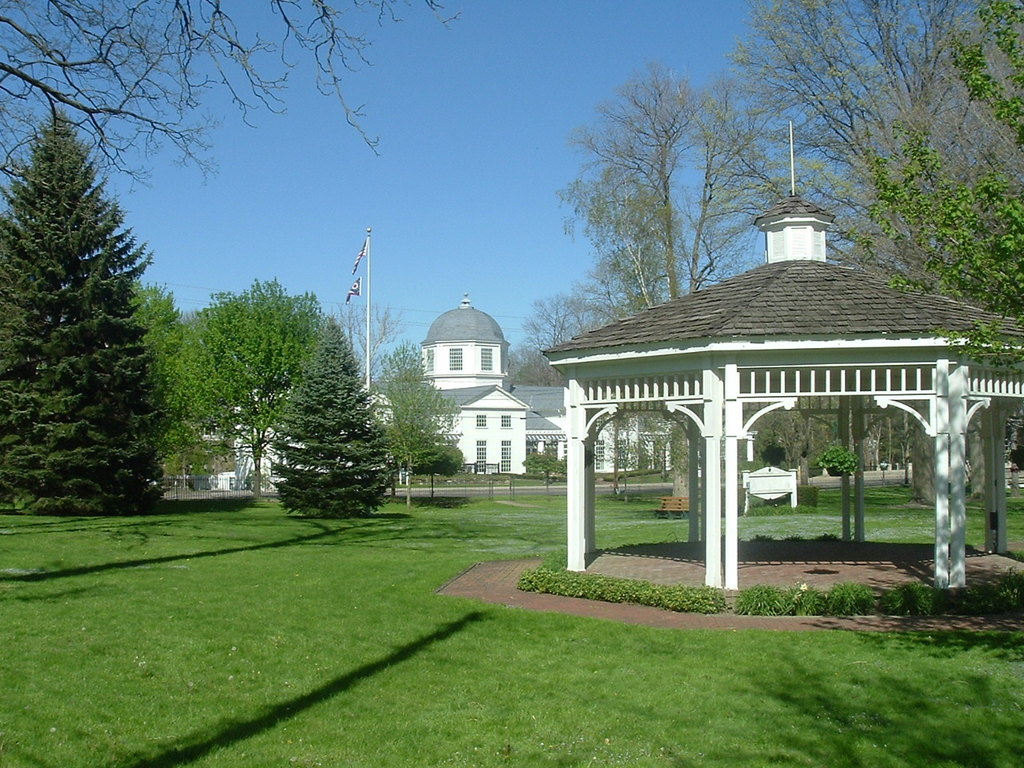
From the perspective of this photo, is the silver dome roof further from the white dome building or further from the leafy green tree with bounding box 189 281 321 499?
the leafy green tree with bounding box 189 281 321 499

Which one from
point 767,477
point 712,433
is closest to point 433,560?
point 712,433

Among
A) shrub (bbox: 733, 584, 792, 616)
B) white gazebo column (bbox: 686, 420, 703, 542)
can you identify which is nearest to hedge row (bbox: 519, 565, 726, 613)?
shrub (bbox: 733, 584, 792, 616)

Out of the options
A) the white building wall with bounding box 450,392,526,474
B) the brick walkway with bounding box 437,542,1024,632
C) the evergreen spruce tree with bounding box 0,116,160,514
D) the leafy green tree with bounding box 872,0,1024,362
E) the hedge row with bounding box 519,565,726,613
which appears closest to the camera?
the leafy green tree with bounding box 872,0,1024,362

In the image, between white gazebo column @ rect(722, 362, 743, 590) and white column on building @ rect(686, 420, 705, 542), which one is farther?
white column on building @ rect(686, 420, 705, 542)

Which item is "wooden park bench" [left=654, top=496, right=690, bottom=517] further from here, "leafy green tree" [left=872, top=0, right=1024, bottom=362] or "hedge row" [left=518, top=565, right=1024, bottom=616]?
"leafy green tree" [left=872, top=0, right=1024, bottom=362]

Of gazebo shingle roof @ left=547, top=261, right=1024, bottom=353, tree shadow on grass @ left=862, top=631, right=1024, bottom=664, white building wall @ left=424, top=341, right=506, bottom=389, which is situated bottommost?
tree shadow on grass @ left=862, top=631, right=1024, bottom=664

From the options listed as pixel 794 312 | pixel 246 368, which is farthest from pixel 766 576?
pixel 246 368

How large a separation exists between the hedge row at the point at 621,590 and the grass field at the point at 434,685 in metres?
1.28

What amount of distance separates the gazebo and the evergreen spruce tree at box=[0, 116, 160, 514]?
61.7 feet

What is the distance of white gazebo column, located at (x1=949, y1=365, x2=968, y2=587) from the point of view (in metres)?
12.4

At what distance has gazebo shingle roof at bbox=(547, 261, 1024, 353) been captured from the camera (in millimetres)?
12445

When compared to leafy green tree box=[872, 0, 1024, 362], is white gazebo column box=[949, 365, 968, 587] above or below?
below

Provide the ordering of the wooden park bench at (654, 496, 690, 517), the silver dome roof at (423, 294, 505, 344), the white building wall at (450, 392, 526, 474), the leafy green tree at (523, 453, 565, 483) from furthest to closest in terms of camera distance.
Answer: the silver dome roof at (423, 294, 505, 344), the white building wall at (450, 392, 526, 474), the leafy green tree at (523, 453, 565, 483), the wooden park bench at (654, 496, 690, 517)

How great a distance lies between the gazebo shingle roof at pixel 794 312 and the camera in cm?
1245
